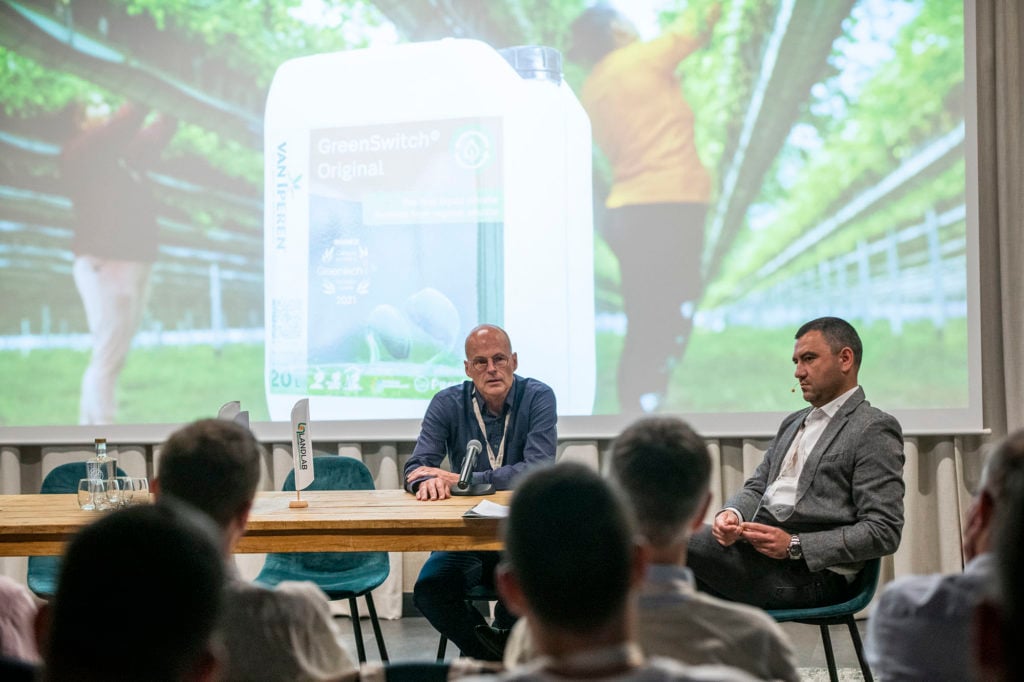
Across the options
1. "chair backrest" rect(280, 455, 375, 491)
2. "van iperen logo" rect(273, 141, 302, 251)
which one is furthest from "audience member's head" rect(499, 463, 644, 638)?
"van iperen logo" rect(273, 141, 302, 251)

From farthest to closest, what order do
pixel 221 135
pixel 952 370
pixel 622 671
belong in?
pixel 221 135, pixel 952 370, pixel 622 671

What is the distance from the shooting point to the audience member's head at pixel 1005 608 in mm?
834

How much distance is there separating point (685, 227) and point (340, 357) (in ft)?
5.79

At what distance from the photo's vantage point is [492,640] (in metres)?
3.24

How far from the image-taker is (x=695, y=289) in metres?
4.50

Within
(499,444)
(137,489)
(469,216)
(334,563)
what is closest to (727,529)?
(499,444)

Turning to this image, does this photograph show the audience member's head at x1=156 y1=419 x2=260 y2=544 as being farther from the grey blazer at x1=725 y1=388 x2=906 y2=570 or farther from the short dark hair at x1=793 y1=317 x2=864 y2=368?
the short dark hair at x1=793 y1=317 x2=864 y2=368

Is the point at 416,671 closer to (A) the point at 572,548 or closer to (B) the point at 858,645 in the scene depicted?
(A) the point at 572,548

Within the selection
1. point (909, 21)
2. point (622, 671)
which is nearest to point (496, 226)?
point (909, 21)

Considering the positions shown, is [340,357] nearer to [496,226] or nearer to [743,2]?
[496,226]

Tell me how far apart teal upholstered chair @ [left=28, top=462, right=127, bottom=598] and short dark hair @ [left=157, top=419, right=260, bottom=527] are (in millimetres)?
2152

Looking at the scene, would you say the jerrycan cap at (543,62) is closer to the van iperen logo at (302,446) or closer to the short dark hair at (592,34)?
the short dark hair at (592,34)

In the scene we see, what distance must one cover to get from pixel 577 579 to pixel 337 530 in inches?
68.5

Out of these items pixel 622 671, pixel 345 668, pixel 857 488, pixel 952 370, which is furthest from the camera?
pixel 952 370
